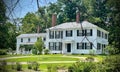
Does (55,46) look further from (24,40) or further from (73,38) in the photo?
(24,40)

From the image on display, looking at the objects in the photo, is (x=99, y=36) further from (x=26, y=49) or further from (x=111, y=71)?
(x=111, y=71)

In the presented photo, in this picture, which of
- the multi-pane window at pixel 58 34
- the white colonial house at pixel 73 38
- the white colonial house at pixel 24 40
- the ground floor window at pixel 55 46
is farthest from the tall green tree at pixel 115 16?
the white colonial house at pixel 24 40

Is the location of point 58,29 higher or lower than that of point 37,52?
higher

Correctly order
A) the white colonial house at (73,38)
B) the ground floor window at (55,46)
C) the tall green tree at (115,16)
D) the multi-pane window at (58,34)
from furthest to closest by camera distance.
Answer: the multi-pane window at (58,34) < the ground floor window at (55,46) < the white colonial house at (73,38) < the tall green tree at (115,16)

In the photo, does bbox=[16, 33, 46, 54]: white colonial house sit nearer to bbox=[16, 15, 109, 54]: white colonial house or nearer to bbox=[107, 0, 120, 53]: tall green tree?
bbox=[16, 15, 109, 54]: white colonial house

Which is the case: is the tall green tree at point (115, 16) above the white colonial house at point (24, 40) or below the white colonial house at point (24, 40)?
above

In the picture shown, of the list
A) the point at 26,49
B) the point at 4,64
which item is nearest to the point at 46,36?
the point at 26,49

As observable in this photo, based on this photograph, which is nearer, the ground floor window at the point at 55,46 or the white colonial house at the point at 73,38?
the white colonial house at the point at 73,38

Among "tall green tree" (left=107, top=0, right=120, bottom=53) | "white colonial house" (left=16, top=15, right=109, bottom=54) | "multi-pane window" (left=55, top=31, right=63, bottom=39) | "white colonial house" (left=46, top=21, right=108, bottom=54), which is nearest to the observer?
"tall green tree" (left=107, top=0, right=120, bottom=53)

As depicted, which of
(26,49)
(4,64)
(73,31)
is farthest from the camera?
(26,49)

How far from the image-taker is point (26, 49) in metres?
47.9

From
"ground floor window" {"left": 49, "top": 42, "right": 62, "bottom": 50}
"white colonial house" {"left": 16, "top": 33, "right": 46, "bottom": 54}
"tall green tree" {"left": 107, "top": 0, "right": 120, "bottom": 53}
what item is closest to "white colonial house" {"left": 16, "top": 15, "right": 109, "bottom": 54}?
"ground floor window" {"left": 49, "top": 42, "right": 62, "bottom": 50}

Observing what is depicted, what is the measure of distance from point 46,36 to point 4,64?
38372 mm

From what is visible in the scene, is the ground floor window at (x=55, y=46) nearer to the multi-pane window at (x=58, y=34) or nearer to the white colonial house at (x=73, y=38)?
the white colonial house at (x=73, y=38)
